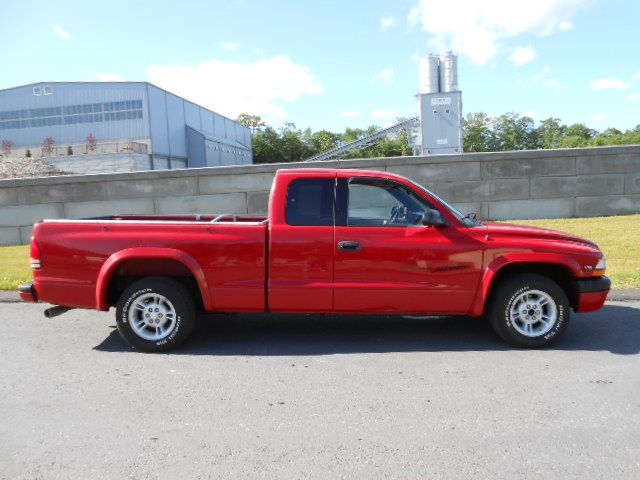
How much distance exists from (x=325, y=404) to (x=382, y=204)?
2.11m

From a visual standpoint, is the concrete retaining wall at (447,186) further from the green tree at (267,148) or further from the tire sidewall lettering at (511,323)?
the green tree at (267,148)

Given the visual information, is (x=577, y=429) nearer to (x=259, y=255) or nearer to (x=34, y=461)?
(x=259, y=255)

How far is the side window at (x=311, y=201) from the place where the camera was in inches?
198

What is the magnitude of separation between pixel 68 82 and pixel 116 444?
2245 inches

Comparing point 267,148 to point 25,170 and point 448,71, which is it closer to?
point 448,71

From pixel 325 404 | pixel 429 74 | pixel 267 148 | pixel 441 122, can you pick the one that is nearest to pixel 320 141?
pixel 267 148

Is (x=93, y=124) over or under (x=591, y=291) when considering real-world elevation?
over

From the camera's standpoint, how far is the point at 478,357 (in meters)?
4.80

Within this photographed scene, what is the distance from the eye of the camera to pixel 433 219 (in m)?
4.89

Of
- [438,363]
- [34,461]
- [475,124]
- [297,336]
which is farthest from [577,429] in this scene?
[475,124]

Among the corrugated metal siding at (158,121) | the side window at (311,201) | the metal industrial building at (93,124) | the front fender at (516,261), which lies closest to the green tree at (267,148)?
the metal industrial building at (93,124)

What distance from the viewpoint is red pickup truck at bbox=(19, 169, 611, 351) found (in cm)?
493

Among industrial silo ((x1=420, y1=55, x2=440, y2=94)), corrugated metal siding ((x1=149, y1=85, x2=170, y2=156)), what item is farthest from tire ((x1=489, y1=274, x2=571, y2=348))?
→ corrugated metal siding ((x1=149, y1=85, x2=170, y2=156))

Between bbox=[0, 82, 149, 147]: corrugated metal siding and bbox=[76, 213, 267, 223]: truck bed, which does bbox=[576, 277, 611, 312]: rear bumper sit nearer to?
bbox=[76, 213, 267, 223]: truck bed
